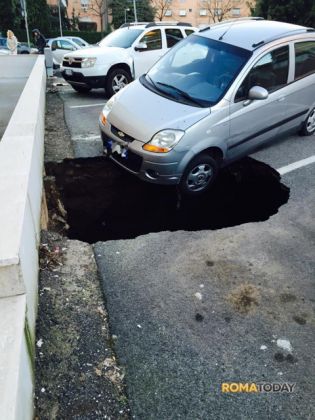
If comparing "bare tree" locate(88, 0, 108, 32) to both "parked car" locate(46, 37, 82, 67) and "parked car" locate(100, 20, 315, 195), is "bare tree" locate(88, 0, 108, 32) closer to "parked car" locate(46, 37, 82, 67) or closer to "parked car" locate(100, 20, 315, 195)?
"parked car" locate(46, 37, 82, 67)

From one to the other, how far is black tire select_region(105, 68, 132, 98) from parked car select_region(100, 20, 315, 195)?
170 inches

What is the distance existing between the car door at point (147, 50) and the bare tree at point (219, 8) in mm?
44920

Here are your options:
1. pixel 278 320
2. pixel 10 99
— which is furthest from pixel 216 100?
pixel 10 99

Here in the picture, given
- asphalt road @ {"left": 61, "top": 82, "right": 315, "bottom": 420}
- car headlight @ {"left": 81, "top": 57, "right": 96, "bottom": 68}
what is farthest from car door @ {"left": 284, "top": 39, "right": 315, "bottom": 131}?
car headlight @ {"left": 81, "top": 57, "right": 96, "bottom": 68}

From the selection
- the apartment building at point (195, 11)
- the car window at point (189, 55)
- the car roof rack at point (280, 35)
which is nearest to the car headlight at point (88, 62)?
the car window at point (189, 55)

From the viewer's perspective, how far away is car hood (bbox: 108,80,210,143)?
457 centimetres

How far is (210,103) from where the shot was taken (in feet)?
15.8

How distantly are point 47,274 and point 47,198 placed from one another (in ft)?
5.21

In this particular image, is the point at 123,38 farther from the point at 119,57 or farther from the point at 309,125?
the point at 309,125

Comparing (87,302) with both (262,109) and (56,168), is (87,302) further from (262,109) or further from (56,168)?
(262,109)

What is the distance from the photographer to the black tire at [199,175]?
15.6 feet

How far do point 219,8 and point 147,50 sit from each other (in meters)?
48.7

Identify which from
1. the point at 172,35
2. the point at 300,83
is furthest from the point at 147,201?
the point at 172,35

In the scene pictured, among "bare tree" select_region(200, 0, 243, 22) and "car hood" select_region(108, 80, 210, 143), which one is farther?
"bare tree" select_region(200, 0, 243, 22)
